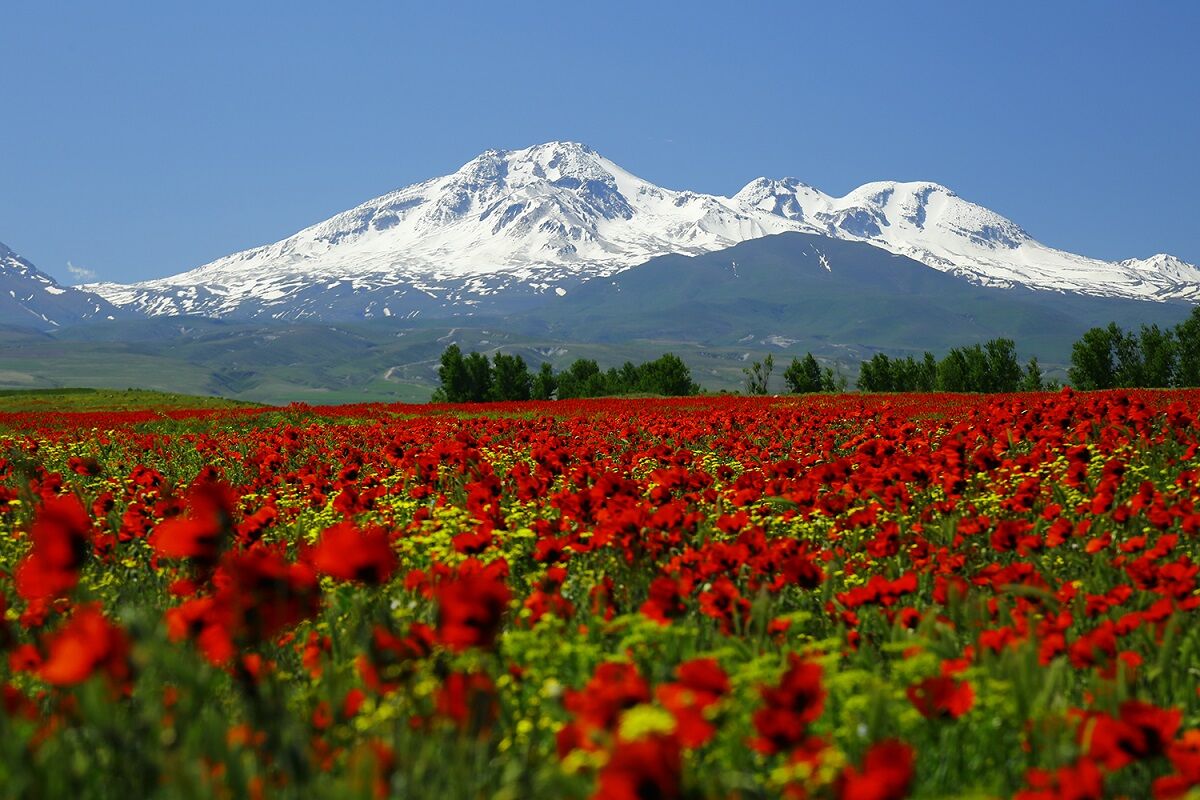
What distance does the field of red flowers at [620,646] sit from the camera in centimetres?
277

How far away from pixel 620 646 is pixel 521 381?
3742 inches

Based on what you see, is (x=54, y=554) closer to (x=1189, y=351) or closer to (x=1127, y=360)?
(x=1189, y=351)

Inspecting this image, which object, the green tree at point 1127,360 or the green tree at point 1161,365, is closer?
the green tree at point 1127,360

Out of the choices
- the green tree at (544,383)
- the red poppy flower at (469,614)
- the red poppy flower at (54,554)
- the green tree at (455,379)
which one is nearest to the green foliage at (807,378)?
the green tree at (544,383)

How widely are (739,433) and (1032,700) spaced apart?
12.9m

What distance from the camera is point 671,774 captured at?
2.23 metres

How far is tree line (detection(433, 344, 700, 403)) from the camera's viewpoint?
8725 cm

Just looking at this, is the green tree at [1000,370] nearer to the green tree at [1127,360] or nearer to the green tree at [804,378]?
the green tree at [1127,360]

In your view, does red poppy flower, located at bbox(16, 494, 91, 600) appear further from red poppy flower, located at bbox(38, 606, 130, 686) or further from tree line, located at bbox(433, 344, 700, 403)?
tree line, located at bbox(433, 344, 700, 403)

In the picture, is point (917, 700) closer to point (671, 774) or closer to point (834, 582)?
point (671, 774)

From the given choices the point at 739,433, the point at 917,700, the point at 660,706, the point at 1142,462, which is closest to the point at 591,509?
the point at 917,700

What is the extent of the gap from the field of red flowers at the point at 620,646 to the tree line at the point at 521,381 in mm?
74252

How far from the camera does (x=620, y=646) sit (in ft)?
13.7

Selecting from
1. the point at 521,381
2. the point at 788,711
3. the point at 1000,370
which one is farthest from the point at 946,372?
the point at 788,711
